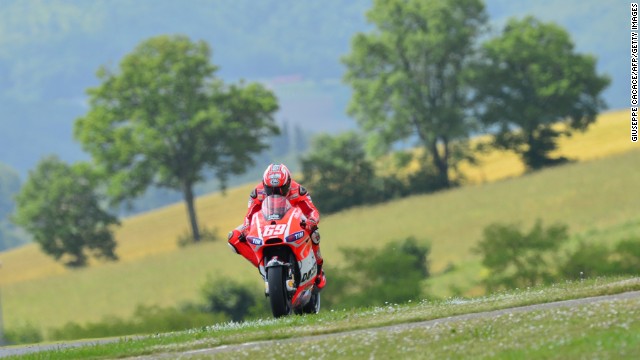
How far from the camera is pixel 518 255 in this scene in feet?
187

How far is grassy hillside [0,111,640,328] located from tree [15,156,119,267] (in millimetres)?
16655

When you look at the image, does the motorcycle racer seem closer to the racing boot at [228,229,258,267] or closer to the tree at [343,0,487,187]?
the racing boot at [228,229,258,267]

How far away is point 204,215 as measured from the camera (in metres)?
144

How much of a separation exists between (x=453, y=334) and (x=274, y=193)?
627 cm

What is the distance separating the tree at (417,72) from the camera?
11256 cm

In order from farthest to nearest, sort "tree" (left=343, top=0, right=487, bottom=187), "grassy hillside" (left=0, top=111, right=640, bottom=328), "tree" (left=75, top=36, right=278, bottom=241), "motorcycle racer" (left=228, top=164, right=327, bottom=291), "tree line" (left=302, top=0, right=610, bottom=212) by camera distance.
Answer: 1. "tree" (left=343, top=0, right=487, bottom=187)
2. "tree line" (left=302, top=0, right=610, bottom=212)
3. "tree" (left=75, top=36, right=278, bottom=241)
4. "grassy hillside" (left=0, top=111, right=640, bottom=328)
5. "motorcycle racer" (left=228, top=164, right=327, bottom=291)

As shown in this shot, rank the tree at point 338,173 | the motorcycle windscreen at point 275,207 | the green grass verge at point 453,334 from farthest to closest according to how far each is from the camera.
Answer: the tree at point 338,173 → the motorcycle windscreen at point 275,207 → the green grass verge at point 453,334

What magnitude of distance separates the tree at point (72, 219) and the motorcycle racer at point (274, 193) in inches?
3631

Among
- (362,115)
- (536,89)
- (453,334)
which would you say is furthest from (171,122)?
(453,334)

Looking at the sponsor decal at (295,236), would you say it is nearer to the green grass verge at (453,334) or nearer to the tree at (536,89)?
the green grass verge at (453,334)

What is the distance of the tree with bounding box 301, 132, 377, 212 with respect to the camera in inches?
4213

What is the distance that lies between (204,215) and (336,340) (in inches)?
5069

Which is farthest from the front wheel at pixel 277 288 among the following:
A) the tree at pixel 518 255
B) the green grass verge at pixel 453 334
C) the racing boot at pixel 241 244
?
the tree at pixel 518 255

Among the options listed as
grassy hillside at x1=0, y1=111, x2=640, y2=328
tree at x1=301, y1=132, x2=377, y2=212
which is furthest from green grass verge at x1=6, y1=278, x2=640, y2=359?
tree at x1=301, y1=132, x2=377, y2=212
